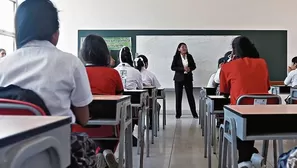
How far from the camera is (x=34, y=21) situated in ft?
5.15

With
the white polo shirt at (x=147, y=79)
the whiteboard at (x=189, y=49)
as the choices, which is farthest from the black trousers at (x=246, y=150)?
the whiteboard at (x=189, y=49)

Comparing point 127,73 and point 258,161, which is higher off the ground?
point 127,73

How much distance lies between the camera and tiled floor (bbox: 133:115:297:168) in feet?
12.1

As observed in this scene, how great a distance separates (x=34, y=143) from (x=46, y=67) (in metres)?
0.69

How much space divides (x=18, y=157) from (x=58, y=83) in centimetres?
76

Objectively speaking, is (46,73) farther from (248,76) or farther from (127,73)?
(127,73)

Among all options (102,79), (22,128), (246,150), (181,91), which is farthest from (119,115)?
(181,91)

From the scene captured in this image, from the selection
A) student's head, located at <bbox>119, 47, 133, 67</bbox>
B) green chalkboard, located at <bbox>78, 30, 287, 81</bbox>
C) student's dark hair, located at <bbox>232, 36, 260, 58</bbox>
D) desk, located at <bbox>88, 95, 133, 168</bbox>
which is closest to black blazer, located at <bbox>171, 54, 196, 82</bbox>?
green chalkboard, located at <bbox>78, 30, 287, 81</bbox>

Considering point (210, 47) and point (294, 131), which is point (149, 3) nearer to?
point (210, 47)

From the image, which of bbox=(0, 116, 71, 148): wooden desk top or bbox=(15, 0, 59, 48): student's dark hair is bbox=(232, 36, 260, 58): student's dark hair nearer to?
bbox=(15, 0, 59, 48): student's dark hair

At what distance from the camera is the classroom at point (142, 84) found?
1.33 m

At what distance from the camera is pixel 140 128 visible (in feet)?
11.1

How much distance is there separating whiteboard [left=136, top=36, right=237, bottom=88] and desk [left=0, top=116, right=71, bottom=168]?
280 inches

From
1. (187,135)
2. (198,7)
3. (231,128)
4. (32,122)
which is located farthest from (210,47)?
(32,122)
